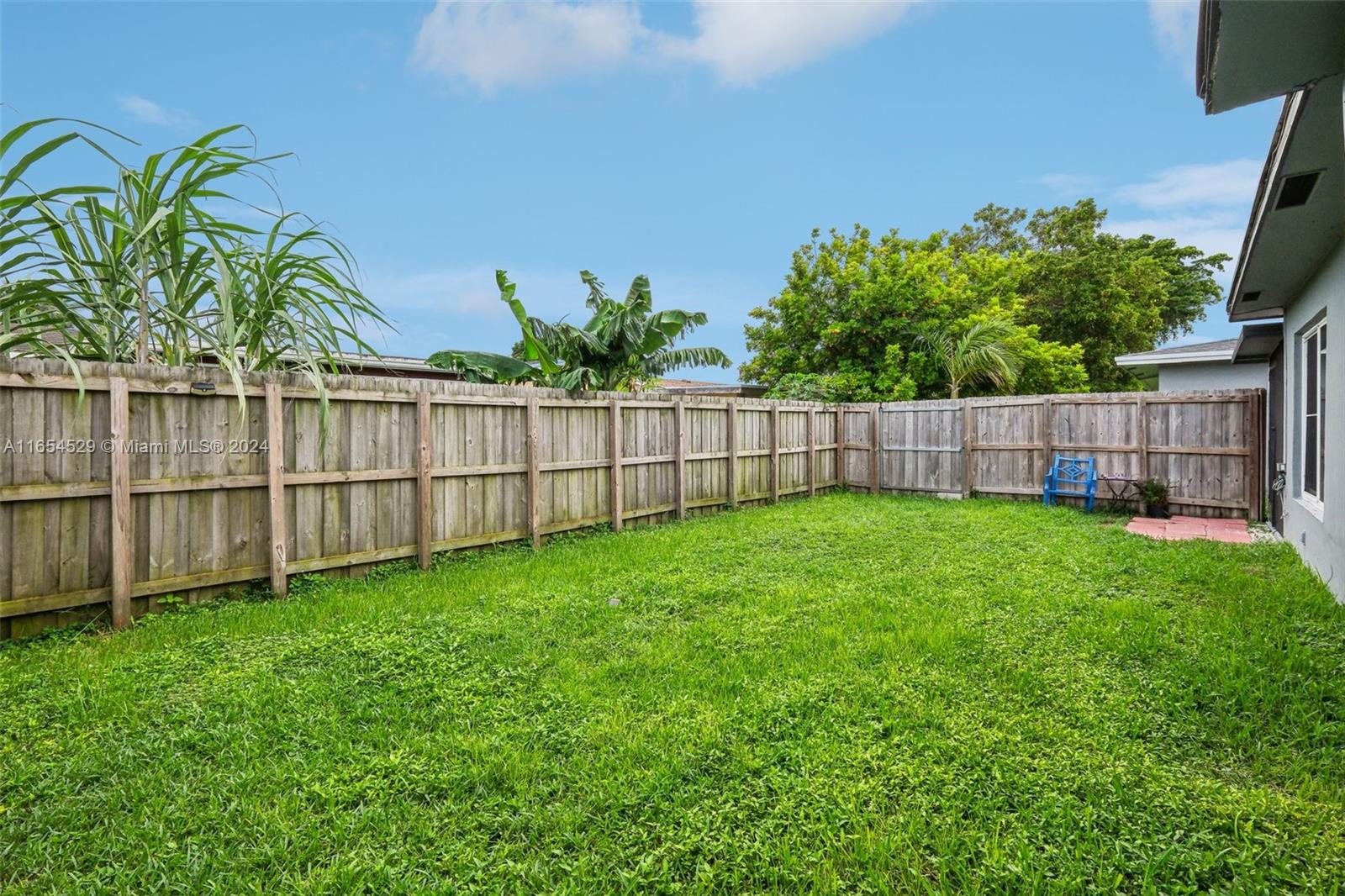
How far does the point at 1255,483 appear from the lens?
319 inches

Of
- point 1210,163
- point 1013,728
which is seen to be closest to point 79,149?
point 1013,728

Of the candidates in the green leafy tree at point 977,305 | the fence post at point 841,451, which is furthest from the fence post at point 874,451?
the green leafy tree at point 977,305

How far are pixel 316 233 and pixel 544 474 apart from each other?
323 cm

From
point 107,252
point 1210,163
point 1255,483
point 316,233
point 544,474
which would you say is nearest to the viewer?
point 107,252

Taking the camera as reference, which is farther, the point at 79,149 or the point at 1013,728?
the point at 79,149

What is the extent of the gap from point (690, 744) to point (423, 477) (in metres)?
4.09

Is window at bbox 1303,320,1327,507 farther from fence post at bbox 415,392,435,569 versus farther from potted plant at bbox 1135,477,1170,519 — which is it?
fence post at bbox 415,392,435,569

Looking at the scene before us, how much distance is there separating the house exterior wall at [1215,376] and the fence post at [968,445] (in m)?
4.31

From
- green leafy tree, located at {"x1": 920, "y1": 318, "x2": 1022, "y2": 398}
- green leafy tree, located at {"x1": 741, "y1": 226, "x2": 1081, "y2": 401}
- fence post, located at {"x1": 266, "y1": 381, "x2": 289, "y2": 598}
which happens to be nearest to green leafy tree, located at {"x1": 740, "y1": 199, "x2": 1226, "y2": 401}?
green leafy tree, located at {"x1": 741, "y1": 226, "x2": 1081, "y2": 401}

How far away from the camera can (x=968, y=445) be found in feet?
35.1

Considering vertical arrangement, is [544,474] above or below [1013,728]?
above

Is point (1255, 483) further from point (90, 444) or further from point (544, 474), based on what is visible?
point (90, 444)

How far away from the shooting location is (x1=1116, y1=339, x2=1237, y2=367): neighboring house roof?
36.9 ft

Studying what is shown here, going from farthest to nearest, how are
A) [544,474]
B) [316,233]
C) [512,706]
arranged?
[544,474] < [316,233] < [512,706]
